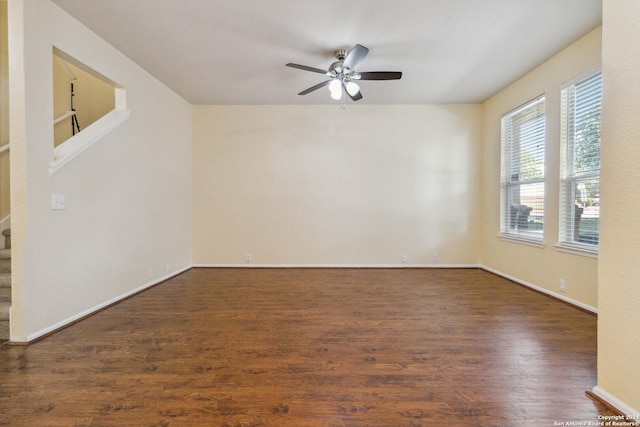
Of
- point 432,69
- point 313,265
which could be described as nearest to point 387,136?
point 432,69

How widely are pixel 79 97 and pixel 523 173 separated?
656cm

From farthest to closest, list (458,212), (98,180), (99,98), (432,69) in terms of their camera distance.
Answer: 1. (458,212)
2. (99,98)
3. (432,69)
4. (98,180)

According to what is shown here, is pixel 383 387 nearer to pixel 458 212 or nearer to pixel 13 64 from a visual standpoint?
pixel 13 64

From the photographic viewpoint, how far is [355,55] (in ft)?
8.57

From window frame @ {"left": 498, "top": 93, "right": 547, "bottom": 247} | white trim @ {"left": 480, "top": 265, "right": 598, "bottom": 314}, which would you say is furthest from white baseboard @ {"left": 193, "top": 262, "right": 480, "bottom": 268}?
window frame @ {"left": 498, "top": 93, "right": 547, "bottom": 247}

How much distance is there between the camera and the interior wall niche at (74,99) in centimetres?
361

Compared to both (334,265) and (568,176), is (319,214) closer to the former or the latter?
(334,265)

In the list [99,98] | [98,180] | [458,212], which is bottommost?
[458,212]

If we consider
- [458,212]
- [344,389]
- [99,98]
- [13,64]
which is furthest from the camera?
[458,212]

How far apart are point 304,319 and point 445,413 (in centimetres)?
141

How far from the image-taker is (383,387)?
1.58 metres

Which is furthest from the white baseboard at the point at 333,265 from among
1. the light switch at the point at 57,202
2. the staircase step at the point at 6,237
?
the light switch at the point at 57,202

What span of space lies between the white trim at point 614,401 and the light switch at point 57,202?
4086 millimetres

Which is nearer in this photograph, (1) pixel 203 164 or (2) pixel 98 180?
(2) pixel 98 180
